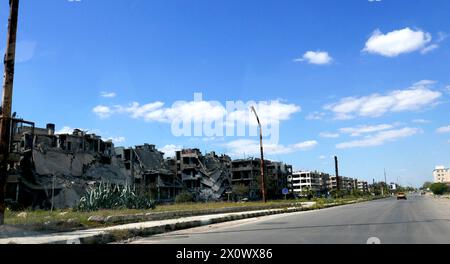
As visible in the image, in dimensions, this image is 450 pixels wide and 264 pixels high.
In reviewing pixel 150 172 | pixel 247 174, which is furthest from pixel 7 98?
pixel 247 174

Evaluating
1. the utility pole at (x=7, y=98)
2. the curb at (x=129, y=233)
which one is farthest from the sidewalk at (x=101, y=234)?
the utility pole at (x=7, y=98)

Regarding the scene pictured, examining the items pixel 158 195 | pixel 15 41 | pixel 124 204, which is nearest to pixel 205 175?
pixel 158 195

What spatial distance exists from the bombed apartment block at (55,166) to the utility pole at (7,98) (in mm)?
38755

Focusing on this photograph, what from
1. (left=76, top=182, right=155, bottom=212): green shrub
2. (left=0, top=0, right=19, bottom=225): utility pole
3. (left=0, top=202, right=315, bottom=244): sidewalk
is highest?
(left=0, top=0, right=19, bottom=225): utility pole

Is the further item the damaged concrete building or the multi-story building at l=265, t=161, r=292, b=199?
the multi-story building at l=265, t=161, r=292, b=199

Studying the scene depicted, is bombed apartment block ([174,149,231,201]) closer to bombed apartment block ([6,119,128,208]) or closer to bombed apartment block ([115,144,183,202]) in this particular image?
bombed apartment block ([115,144,183,202])

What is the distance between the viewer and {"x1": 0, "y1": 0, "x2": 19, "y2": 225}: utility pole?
1584cm

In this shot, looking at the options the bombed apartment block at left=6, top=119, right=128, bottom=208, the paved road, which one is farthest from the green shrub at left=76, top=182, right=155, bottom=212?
the bombed apartment block at left=6, top=119, right=128, bottom=208

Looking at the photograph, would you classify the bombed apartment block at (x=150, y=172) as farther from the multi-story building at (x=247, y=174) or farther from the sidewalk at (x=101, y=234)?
the sidewalk at (x=101, y=234)

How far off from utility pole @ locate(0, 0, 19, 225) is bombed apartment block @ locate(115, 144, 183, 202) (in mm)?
74812

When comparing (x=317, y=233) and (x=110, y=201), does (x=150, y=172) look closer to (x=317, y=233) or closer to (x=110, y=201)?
(x=110, y=201)

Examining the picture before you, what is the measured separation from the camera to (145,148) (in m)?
108

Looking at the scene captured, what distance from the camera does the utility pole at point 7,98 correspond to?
1584 centimetres
